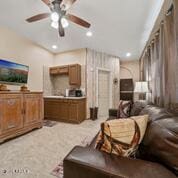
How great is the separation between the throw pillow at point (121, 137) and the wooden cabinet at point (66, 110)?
3243 millimetres

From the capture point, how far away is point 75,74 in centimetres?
476

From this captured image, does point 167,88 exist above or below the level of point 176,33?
below

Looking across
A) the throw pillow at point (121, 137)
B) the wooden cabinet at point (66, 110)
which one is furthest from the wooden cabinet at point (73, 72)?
the throw pillow at point (121, 137)

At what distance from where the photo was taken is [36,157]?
2156 mm

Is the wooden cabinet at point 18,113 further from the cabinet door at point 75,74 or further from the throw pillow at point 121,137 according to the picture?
the throw pillow at point 121,137

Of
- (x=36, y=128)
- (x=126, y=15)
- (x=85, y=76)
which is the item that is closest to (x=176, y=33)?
(x=126, y=15)

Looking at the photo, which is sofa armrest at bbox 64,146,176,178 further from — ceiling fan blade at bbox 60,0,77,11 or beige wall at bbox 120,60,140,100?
beige wall at bbox 120,60,140,100

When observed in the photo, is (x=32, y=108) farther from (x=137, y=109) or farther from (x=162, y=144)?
(x=162, y=144)

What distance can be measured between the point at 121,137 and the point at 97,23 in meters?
3.03

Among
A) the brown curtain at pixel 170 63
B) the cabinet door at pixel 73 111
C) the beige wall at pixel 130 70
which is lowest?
the cabinet door at pixel 73 111

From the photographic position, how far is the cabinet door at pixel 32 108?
3316mm

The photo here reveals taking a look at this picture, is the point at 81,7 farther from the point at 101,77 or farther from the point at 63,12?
the point at 101,77

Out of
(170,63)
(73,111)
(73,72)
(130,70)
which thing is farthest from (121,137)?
(130,70)

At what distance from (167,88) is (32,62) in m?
4.15
